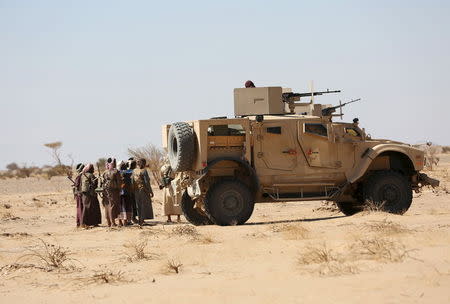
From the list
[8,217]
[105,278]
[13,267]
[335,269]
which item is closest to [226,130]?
[13,267]

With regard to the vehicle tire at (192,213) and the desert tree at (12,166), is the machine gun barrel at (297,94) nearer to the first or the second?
the vehicle tire at (192,213)

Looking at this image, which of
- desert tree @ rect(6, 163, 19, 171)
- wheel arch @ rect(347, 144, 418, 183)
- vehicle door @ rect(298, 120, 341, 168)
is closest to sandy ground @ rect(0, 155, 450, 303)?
wheel arch @ rect(347, 144, 418, 183)

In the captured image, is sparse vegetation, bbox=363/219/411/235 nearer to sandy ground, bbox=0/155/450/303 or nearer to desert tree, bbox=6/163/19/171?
sandy ground, bbox=0/155/450/303

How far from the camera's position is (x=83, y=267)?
490 inches

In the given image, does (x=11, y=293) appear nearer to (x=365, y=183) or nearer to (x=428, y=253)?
(x=428, y=253)

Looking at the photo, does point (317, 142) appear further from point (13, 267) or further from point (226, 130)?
point (13, 267)

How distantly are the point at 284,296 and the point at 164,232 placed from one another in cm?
756

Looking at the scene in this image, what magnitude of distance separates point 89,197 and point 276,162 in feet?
14.6

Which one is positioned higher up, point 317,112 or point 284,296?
point 317,112

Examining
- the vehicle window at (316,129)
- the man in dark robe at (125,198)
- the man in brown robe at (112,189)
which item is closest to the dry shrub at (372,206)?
the vehicle window at (316,129)

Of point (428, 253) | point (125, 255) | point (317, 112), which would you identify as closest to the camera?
point (428, 253)

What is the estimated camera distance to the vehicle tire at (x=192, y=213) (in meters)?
18.8

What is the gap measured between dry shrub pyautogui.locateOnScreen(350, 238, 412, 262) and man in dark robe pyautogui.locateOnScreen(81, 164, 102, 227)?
931cm

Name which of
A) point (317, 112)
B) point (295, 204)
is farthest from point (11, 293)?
point (295, 204)
